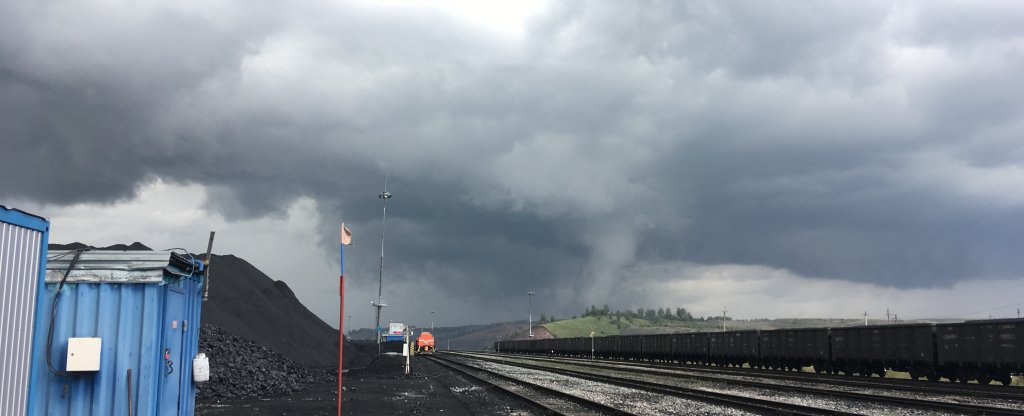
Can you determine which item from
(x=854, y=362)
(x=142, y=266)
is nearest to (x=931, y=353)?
(x=854, y=362)

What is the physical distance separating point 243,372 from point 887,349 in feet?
89.5

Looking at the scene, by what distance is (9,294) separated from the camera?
28.6ft

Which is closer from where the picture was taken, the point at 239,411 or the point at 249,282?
the point at 239,411

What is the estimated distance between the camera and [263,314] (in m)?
56.8

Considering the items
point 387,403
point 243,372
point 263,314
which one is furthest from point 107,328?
point 263,314

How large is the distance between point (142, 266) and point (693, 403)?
604 inches

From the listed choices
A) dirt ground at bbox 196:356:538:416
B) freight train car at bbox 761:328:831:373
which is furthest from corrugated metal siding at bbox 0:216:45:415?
freight train car at bbox 761:328:831:373

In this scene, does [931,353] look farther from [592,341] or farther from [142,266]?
[592,341]

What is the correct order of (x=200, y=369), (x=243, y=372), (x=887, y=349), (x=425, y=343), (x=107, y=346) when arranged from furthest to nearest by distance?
(x=425, y=343) < (x=887, y=349) < (x=243, y=372) < (x=200, y=369) < (x=107, y=346)

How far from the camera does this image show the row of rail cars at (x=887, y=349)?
2677 centimetres

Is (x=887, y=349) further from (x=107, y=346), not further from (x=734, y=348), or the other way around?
(x=107, y=346)

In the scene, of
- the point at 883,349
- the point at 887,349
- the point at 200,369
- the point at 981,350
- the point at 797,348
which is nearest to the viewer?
the point at 200,369

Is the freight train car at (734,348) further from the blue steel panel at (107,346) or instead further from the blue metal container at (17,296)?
the blue metal container at (17,296)

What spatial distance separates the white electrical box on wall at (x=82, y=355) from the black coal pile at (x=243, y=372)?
1402 cm
